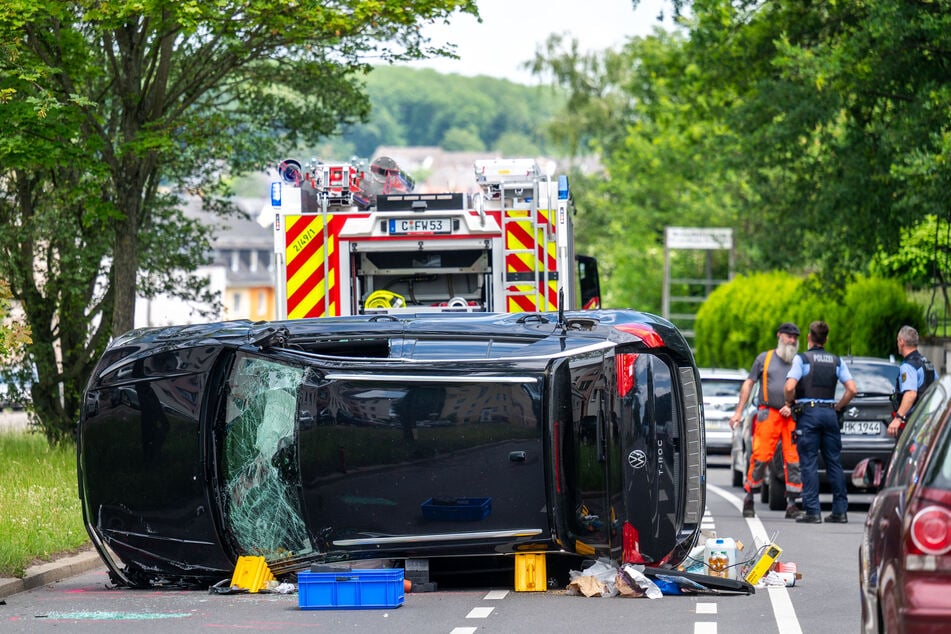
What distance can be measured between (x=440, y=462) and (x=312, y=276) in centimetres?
468

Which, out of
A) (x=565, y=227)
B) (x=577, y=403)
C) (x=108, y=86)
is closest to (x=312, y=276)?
(x=565, y=227)

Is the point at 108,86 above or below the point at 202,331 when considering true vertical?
above

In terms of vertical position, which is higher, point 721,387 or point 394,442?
point 394,442

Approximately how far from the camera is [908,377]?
15797mm

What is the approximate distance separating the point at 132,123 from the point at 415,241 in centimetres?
669

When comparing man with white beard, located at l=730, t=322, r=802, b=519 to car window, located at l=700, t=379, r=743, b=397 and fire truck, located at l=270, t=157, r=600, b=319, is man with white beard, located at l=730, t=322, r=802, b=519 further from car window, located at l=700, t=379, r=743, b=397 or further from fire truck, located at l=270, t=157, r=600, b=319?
car window, located at l=700, t=379, r=743, b=397

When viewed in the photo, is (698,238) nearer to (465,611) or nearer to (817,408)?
(817,408)

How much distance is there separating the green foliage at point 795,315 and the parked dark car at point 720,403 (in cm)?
282

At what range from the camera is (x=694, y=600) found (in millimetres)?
10320

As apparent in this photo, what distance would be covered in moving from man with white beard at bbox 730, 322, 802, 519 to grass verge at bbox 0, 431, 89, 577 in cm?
635

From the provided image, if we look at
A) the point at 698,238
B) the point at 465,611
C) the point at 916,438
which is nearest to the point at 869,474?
the point at 916,438

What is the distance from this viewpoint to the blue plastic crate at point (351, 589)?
33.4 ft

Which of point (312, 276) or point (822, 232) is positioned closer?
point (312, 276)

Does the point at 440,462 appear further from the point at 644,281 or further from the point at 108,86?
the point at 644,281
